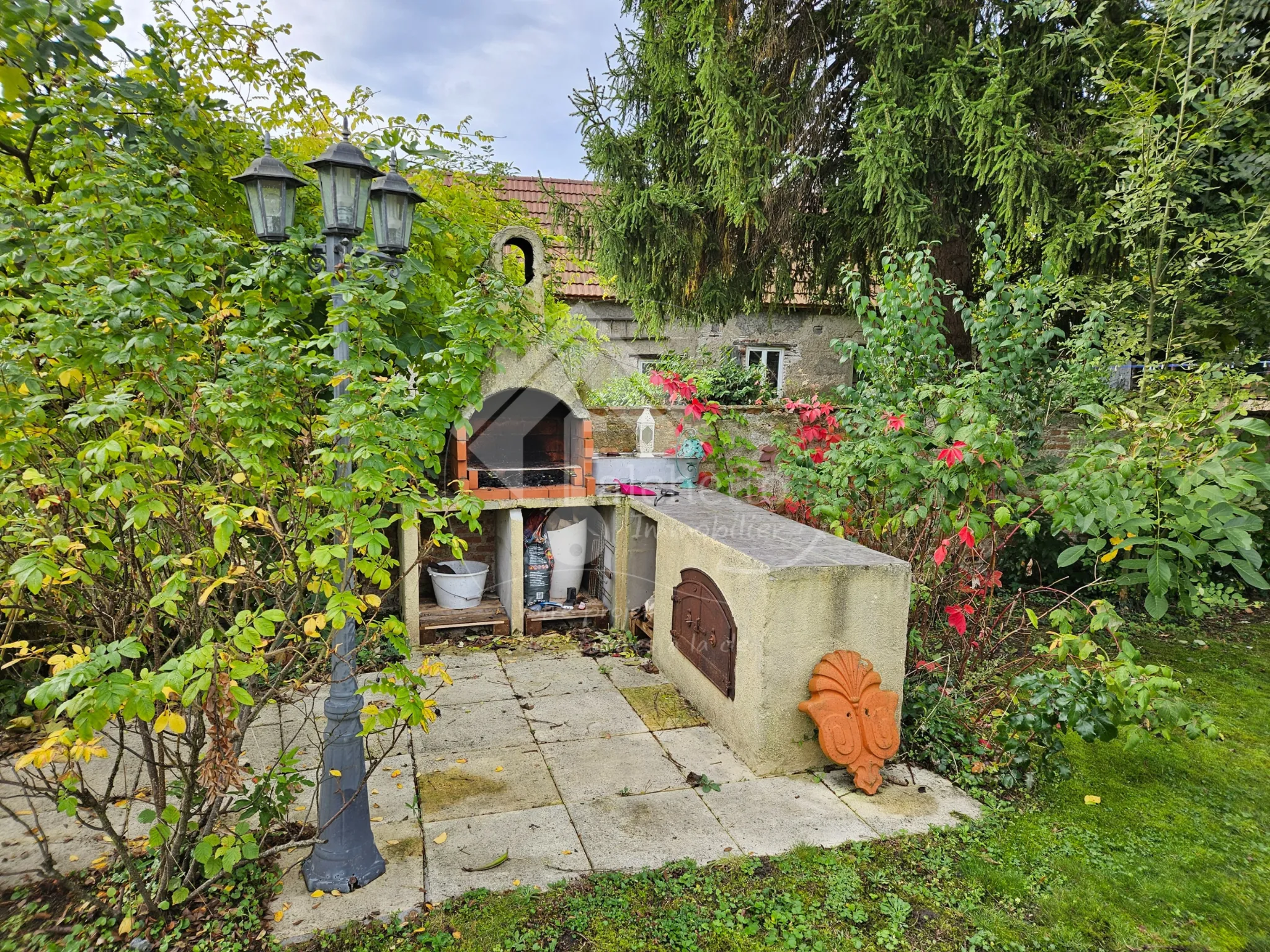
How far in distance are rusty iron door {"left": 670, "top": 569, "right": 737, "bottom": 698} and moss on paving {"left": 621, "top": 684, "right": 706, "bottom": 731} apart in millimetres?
326

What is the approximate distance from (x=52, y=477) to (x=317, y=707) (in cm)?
246

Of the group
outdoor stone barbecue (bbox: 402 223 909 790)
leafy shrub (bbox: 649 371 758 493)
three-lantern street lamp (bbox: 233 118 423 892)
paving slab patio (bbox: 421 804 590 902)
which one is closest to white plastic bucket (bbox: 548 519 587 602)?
outdoor stone barbecue (bbox: 402 223 909 790)

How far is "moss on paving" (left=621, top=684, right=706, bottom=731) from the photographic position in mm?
4461

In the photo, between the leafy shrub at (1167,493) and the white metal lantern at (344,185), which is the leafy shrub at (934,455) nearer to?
the leafy shrub at (1167,493)

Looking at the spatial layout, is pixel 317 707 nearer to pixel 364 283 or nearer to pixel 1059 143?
pixel 364 283

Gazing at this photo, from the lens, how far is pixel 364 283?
9.23 ft

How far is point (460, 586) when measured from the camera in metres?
6.01

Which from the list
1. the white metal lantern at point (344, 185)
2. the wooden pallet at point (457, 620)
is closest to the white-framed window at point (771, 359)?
the wooden pallet at point (457, 620)

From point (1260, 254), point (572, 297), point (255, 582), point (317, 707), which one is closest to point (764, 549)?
point (255, 582)

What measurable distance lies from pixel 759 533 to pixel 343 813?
110 inches

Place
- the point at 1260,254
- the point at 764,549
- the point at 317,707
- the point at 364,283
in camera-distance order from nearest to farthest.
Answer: the point at 364,283 < the point at 764,549 < the point at 317,707 < the point at 1260,254

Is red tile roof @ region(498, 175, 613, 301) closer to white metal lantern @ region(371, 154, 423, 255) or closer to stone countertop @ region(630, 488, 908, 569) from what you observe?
stone countertop @ region(630, 488, 908, 569)

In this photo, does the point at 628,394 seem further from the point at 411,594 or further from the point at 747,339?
the point at 747,339

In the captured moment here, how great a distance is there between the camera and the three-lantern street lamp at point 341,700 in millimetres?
2818
